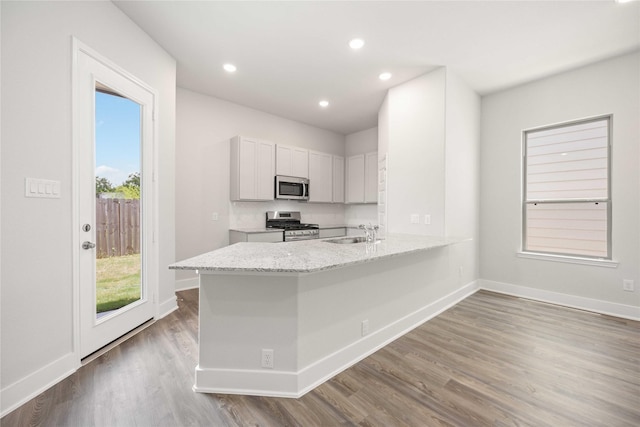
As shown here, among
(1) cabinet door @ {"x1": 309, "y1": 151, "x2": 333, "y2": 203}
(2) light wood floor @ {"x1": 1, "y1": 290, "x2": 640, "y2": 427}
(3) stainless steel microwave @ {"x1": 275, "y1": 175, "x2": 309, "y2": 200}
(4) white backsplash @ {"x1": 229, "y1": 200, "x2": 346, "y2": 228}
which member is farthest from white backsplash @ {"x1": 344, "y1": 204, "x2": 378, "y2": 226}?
(2) light wood floor @ {"x1": 1, "y1": 290, "x2": 640, "y2": 427}

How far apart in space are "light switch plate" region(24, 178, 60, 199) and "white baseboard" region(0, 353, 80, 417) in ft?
3.75

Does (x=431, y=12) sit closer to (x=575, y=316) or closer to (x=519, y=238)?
(x=519, y=238)

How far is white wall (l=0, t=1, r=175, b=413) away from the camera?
1.59 metres

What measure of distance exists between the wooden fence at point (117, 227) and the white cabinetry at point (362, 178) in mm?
3981

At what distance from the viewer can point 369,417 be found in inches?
61.1

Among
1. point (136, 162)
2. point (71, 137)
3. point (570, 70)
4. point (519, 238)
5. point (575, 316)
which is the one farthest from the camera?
point (519, 238)

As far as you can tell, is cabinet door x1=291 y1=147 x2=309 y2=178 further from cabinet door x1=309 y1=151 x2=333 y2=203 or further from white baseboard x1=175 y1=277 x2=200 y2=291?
white baseboard x1=175 y1=277 x2=200 y2=291

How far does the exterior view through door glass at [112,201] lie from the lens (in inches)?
80.8

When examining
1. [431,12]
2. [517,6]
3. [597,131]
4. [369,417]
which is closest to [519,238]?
[597,131]

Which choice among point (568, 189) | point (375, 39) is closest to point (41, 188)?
point (375, 39)

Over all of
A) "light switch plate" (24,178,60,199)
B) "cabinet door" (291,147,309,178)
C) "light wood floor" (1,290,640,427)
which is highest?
"cabinet door" (291,147,309,178)

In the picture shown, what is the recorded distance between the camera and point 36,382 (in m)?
1.70

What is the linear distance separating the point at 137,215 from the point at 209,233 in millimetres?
1597

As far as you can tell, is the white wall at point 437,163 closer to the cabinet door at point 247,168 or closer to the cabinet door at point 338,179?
the cabinet door at point 338,179
